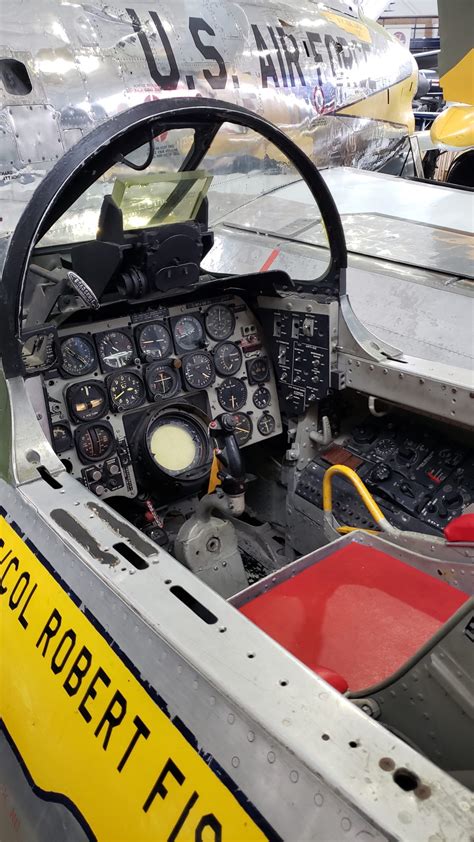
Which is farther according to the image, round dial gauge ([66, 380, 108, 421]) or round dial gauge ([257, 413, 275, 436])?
round dial gauge ([257, 413, 275, 436])

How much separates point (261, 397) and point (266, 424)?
0.46 feet

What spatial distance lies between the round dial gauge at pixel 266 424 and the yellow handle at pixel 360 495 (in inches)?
19.3

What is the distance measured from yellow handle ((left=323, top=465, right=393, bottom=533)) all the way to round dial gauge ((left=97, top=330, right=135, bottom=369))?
102 cm

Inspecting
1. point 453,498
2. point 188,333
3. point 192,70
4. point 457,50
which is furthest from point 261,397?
point 457,50

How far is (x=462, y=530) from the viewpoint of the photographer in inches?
80.4

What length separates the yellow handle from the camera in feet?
8.43

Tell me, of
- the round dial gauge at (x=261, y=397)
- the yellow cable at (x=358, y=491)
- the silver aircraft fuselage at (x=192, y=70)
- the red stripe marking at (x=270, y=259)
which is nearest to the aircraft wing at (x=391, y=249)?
the red stripe marking at (x=270, y=259)

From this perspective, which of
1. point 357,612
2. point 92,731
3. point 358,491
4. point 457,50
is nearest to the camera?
point 92,731

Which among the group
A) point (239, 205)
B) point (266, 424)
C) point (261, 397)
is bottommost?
point (266, 424)

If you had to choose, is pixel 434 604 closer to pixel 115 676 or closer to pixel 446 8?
pixel 115 676

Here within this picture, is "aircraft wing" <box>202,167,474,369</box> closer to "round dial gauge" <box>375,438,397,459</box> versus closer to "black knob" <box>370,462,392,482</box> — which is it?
"round dial gauge" <box>375,438,397,459</box>

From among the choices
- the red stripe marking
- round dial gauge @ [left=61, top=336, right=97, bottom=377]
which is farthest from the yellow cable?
the red stripe marking

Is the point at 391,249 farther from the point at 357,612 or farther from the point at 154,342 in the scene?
the point at 357,612

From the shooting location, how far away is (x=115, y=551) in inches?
60.2
